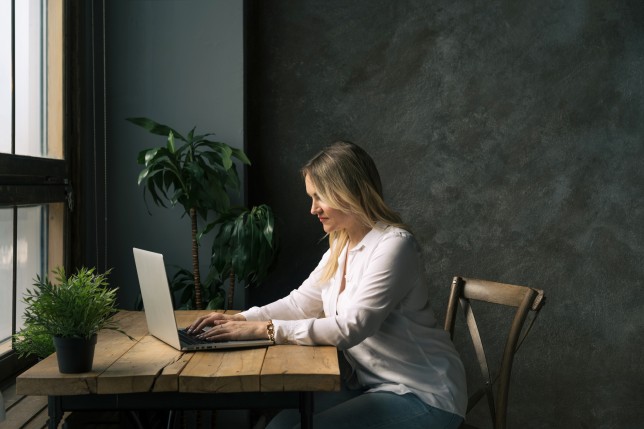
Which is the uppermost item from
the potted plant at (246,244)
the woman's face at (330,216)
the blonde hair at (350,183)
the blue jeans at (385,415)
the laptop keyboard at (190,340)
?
the blonde hair at (350,183)

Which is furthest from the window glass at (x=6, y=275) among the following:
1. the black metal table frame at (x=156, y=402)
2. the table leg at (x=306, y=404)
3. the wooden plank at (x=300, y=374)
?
the table leg at (x=306, y=404)

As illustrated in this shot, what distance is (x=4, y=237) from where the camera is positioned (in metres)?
2.67

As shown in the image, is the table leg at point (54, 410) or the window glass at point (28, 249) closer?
the table leg at point (54, 410)

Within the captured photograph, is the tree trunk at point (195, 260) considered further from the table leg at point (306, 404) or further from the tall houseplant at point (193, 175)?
the table leg at point (306, 404)

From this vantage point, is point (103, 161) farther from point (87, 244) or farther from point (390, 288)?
point (390, 288)

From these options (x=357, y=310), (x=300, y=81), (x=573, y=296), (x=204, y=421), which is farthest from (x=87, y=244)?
(x=573, y=296)

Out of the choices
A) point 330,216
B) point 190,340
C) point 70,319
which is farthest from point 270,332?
point 70,319

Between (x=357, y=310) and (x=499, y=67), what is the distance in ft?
6.76

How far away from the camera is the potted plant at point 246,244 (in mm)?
3098

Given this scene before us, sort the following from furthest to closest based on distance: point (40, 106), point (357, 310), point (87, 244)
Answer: point (87, 244) → point (40, 106) → point (357, 310)

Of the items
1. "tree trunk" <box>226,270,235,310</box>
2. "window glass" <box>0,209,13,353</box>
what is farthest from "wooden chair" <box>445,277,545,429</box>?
"window glass" <box>0,209,13,353</box>

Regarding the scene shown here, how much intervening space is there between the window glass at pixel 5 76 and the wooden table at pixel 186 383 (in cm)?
108

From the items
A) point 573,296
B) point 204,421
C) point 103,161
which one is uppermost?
point 103,161

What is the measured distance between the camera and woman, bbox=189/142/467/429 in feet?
6.97
